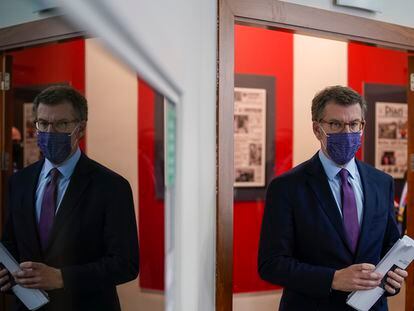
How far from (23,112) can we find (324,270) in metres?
1.63

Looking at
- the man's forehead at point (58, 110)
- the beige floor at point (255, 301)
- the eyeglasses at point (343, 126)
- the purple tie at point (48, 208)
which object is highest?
the eyeglasses at point (343, 126)

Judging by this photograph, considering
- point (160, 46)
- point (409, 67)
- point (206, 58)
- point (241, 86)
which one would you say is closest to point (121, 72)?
point (160, 46)

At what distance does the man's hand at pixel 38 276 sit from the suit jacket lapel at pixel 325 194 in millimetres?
1642

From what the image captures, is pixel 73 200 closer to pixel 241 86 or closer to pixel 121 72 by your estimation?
pixel 121 72

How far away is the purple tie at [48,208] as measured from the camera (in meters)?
0.36

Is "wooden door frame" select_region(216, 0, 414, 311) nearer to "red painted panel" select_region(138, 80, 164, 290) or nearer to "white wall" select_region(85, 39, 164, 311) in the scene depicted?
"red painted panel" select_region(138, 80, 164, 290)

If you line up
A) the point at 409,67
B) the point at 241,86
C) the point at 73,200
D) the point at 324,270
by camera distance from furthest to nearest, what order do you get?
the point at 241,86
the point at 409,67
the point at 324,270
the point at 73,200

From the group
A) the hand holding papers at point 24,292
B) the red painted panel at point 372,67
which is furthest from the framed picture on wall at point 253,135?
the hand holding papers at point 24,292

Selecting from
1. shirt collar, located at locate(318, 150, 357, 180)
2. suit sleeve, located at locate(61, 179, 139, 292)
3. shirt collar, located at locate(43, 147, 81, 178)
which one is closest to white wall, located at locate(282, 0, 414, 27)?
shirt collar, located at locate(318, 150, 357, 180)

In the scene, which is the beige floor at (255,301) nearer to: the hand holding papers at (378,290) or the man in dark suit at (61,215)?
the hand holding papers at (378,290)

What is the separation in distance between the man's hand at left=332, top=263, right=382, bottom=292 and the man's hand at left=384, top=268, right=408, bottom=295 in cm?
7

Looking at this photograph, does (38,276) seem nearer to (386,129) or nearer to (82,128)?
(82,128)

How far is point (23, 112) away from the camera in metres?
0.35

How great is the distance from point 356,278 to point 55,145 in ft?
5.33
